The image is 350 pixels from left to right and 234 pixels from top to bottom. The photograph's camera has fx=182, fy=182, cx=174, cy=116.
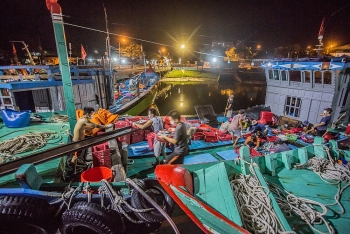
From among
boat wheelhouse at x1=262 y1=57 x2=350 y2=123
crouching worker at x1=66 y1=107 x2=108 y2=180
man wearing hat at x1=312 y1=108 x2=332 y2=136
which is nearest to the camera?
crouching worker at x1=66 y1=107 x2=108 y2=180

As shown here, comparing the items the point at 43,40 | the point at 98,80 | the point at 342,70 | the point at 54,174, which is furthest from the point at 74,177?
the point at 43,40

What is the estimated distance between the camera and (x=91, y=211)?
11.3 feet

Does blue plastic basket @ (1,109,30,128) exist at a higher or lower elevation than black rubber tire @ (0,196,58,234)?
higher

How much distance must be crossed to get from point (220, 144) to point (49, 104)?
41.4 ft

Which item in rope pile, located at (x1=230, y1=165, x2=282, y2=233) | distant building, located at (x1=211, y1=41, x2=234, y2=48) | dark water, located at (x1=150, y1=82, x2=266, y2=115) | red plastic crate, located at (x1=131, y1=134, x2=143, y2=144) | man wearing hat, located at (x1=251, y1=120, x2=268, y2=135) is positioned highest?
distant building, located at (x1=211, y1=41, x2=234, y2=48)

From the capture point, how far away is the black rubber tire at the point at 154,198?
3.61 meters

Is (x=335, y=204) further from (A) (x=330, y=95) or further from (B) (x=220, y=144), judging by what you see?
A: (A) (x=330, y=95)

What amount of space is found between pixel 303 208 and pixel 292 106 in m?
12.2

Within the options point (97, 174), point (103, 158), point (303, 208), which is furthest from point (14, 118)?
point (303, 208)

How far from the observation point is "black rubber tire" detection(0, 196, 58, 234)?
10.7 feet

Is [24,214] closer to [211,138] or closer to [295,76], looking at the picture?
[211,138]

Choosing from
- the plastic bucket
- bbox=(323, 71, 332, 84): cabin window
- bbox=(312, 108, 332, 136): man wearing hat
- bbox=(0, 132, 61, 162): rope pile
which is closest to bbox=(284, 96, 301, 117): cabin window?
bbox=(323, 71, 332, 84): cabin window

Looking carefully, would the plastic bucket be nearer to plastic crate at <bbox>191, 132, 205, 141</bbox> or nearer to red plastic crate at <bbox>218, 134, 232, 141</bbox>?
plastic crate at <bbox>191, 132, 205, 141</bbox>

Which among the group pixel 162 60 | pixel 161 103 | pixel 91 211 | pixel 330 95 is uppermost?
pixel 162 60
